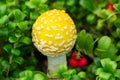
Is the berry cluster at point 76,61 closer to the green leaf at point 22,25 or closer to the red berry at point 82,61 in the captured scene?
the red berry at point 82,61

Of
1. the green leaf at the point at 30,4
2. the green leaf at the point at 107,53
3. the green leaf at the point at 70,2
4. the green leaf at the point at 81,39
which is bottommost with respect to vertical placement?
the green leaf at the point at 107,53

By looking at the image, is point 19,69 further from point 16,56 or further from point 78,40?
point 78,40

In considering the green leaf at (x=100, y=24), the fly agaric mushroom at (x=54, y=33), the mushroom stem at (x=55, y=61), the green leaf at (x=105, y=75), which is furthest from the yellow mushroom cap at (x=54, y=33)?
the green leaf at (x=100, y=24)

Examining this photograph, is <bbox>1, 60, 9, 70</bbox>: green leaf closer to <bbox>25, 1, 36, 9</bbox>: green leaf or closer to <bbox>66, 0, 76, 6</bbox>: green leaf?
<bbox>25, 1, 36, 9</bbox>: green leaf

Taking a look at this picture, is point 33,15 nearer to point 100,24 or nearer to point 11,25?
point 11,25

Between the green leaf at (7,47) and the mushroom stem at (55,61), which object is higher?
the green leaf at (7,47)
